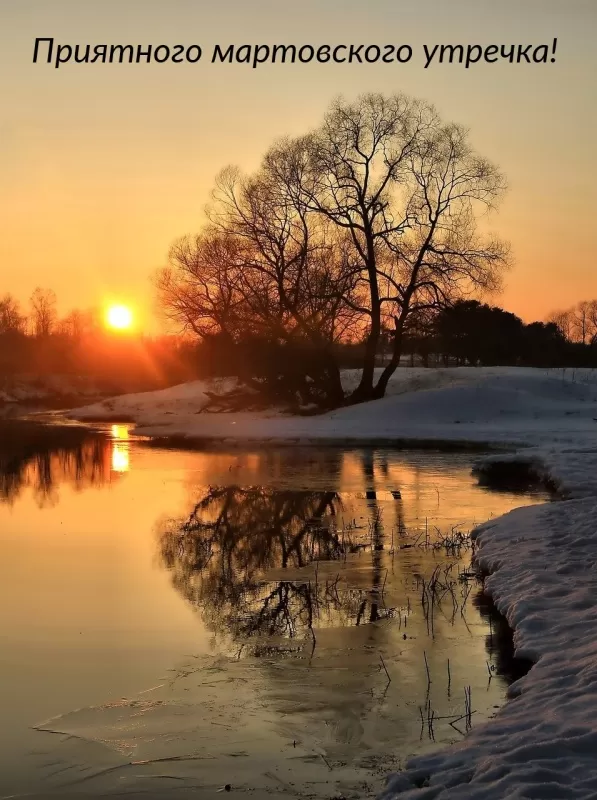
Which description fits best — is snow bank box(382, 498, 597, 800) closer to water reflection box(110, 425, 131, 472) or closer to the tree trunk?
water reflection box(110, 425, 131, 472)

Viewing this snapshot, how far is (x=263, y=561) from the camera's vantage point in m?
12.1

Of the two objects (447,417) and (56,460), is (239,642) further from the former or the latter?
(447,417)

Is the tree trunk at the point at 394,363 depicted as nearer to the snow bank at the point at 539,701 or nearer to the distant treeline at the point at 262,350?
the distant treeline at the point at 262,350

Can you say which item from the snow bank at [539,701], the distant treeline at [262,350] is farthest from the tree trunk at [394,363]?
the snow bank at [539,701]

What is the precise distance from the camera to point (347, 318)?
4012cm

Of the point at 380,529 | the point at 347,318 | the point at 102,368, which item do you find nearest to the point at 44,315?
the point at 102,368

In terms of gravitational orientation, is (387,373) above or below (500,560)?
above

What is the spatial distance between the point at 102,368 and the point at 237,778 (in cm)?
11502

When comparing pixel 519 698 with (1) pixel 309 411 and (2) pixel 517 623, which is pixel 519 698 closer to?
(2) pixel 517 623

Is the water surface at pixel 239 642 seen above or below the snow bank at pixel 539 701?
below

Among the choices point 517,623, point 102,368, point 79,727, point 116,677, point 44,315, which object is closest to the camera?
point 79,727

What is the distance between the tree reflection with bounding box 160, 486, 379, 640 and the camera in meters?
9.27

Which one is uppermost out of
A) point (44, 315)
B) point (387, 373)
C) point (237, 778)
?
point (44, 315)

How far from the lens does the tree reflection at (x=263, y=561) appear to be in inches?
365
